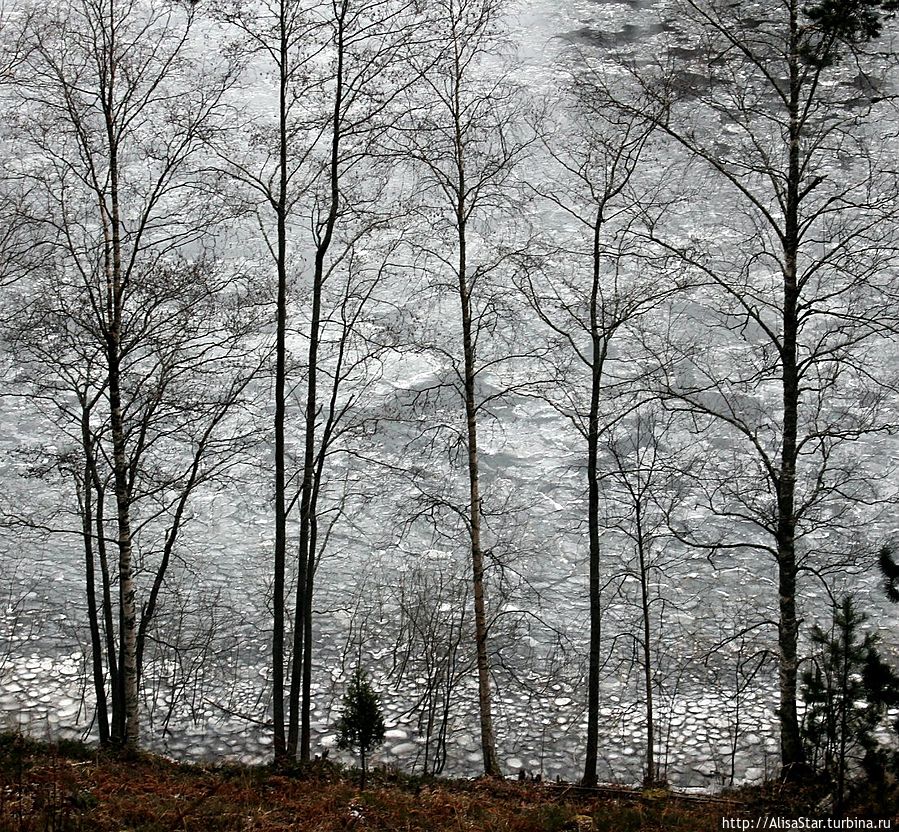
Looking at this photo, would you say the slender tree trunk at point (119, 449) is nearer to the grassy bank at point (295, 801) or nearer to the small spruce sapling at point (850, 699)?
the grassy bank at point (295, 801)

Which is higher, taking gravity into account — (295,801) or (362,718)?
(362,718)

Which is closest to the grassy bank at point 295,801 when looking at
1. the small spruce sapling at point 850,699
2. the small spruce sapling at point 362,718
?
the small spruce sapling at point 362,718

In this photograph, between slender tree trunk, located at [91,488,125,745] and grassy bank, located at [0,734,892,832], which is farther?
slender tree trunk, located at [91,488,125,745]

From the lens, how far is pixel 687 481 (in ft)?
69.5

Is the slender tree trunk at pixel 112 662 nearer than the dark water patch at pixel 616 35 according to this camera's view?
Yes

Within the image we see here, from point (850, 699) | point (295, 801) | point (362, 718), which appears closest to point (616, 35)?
point (850, 699)

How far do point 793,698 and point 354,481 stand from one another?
12.3 meters

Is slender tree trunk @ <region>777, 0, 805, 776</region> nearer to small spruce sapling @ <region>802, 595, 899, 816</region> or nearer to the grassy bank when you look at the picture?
small spruce sapling @ <region>802, 595, 899, 816</region>

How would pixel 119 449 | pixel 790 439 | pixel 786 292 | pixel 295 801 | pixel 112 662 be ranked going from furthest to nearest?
pixel 112 662 → pixel 119 449 → pixel 786 292 → pixel 790 439 → pixel 295 801

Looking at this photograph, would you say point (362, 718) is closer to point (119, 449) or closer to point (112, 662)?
point (119, 449)

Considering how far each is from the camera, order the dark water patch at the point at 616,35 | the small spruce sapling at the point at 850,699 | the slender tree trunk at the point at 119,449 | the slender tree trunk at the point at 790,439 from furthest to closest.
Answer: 1. the dark water patch at the point at 616,35
2. the slender tree trunk at the point at 119,449
3. the slender tree trunk at the point at 790,439
4. the small spruce sapling at the point at 850,699

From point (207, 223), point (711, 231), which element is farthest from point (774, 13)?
point (207, 223)

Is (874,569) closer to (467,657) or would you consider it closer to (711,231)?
(467,657)

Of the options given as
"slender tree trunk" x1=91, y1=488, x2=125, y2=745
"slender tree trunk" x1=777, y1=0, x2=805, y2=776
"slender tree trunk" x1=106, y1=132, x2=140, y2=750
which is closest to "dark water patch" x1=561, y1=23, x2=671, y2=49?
"slender tree trunk" x1=777, y1=0, x2=805, y2=776
